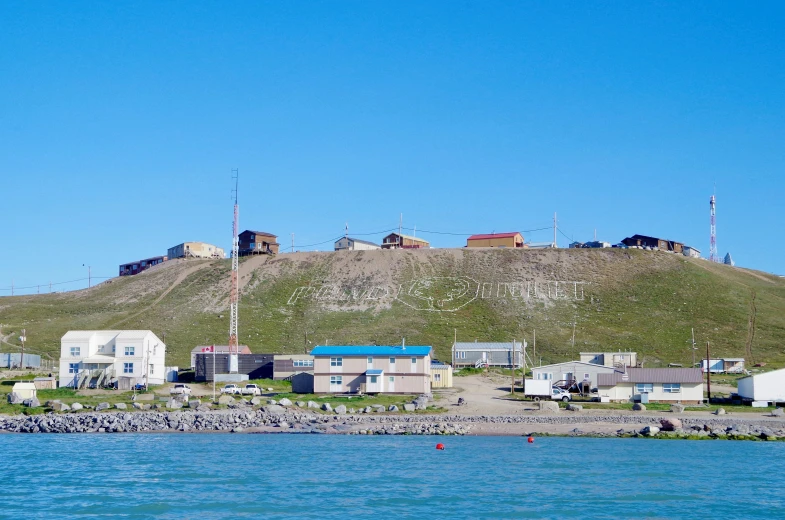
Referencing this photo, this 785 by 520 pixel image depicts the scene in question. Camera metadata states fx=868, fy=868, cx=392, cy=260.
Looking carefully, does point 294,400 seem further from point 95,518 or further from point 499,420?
point 95,518

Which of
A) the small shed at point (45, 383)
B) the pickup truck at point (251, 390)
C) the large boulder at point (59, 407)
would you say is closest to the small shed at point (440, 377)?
the pickup truck at point (251, 390)

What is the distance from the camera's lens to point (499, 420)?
190 ft

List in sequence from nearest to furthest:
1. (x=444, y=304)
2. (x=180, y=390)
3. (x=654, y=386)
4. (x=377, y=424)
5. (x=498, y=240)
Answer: (x=377, y=424)
(x=654, y=386)
(x=180, y=390)
(x=444, y=304)
(x=498, y=240)

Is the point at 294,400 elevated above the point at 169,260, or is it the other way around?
the point at 169,260

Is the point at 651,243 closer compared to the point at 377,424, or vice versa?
the point at 377,424

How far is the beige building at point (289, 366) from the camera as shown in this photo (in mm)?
86125

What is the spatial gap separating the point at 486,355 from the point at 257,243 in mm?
64436

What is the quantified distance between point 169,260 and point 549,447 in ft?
387

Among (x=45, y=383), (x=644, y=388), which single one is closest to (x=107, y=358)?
(x=45, y=383)

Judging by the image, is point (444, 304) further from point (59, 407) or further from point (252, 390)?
point (59, 407)

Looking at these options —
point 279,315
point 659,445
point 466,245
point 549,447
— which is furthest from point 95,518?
point 466,245

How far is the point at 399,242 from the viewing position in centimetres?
15012

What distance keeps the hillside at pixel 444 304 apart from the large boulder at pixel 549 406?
3203cm

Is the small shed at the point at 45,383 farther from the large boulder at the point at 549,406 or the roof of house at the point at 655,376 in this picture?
the roof of house at the point at 655,376
